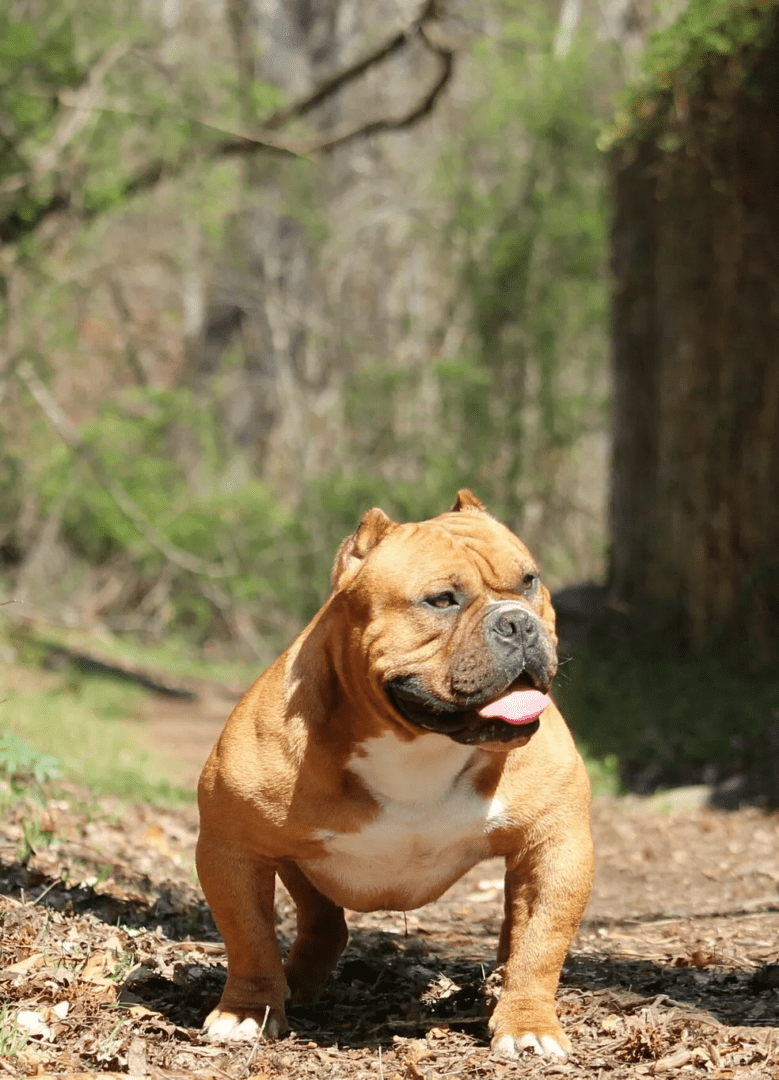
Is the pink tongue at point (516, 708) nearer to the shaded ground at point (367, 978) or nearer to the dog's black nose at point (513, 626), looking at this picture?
the dog's black nose at point (513, 626)

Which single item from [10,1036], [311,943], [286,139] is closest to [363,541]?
[311,943]

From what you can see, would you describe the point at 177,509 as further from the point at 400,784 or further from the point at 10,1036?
the point at 10,1036

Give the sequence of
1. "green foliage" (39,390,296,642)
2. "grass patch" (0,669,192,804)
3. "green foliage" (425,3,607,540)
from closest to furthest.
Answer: "grass patch" (0,669,192,804), "green foliage" (39,390,296,642), "green foliage" (425,3,607,540)

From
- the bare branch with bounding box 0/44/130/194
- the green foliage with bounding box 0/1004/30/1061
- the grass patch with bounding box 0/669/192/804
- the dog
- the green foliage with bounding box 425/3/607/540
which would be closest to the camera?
the green foliage with bounding box 0/1004/30/1061

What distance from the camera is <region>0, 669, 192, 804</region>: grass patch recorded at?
6.89m

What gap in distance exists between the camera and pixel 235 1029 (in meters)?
3.36

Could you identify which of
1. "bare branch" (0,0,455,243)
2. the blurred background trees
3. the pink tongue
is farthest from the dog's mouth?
"bare branch" (0,0,455,243)

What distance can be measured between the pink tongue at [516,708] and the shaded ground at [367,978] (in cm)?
84

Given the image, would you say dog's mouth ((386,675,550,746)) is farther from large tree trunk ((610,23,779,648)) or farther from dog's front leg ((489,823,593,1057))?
large tree trunk ((610,23,779,648))

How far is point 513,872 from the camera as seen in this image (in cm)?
348

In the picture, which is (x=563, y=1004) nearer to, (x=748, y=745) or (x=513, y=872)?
(x=513, y=872)

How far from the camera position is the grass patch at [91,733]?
22.6 ft

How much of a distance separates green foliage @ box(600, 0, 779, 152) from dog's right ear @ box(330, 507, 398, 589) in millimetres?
6163

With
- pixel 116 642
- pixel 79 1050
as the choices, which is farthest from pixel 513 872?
pixel 116 642
